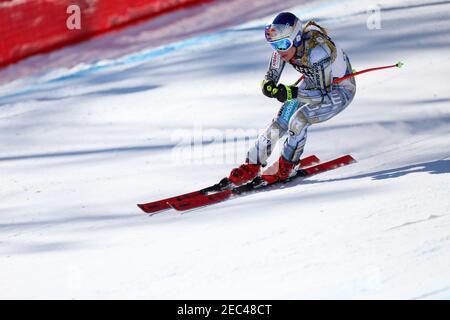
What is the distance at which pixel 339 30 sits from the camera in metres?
11.6

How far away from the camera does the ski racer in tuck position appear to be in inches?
287

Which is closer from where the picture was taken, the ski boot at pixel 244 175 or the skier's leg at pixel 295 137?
the skier's leg at pixel 295 137

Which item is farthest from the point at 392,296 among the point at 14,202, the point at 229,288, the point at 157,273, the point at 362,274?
the point at 14,202

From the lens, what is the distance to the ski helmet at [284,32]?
7238 millimetres

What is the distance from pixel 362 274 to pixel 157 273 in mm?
1095

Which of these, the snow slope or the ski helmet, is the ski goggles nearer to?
the ski helmet

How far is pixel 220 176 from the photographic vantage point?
802 cm

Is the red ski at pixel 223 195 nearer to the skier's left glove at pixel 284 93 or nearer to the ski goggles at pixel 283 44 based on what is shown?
the skier's left glove at pixel 284 93

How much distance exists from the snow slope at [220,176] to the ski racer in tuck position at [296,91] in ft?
0.93

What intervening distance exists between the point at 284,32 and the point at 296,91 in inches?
15.0

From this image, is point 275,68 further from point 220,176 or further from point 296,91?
point 220,176
